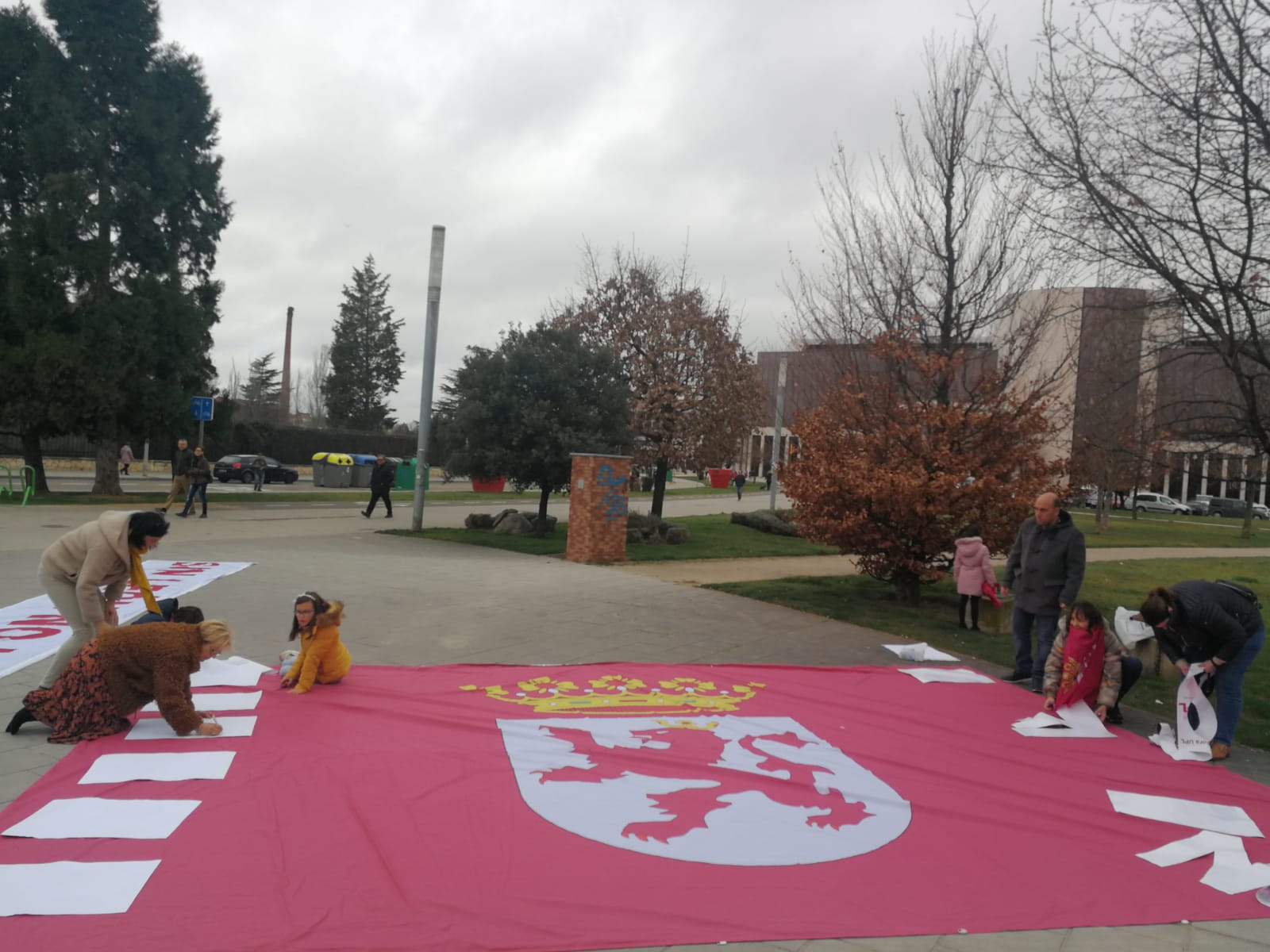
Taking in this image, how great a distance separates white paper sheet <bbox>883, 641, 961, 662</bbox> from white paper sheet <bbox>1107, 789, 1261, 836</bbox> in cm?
393

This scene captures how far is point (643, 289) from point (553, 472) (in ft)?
25.4

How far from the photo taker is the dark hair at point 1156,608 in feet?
20.2

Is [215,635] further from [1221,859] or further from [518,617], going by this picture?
[1221,859]

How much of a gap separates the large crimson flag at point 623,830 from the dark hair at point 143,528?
1245mm

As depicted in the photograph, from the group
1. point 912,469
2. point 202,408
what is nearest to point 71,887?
point 912,469

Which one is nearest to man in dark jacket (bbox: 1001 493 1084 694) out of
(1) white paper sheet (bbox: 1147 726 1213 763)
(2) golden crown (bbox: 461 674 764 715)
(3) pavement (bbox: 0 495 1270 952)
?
(3) pavement (bbox: 0 495 1270 952)

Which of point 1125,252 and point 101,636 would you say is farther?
point 1125,252

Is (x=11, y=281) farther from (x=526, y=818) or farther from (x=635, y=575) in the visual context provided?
(x=526, y=818)

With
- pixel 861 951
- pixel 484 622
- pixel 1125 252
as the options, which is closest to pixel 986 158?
pixel 1125 252

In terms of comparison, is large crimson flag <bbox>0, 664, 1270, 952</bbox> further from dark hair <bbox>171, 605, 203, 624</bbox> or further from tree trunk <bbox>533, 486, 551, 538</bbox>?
tree trunk <bbox>533, 486, 551, 538</bbox>

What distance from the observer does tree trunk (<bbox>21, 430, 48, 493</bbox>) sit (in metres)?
24.9

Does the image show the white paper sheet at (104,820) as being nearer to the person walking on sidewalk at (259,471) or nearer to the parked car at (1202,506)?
the person walking on sidewalk at (259,471)

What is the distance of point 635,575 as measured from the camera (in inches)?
583

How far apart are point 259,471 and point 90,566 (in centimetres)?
3045
